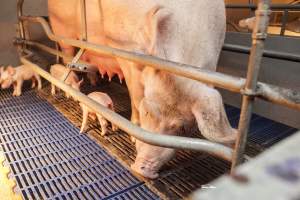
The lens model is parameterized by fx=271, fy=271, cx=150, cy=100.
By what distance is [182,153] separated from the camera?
8.05 ft

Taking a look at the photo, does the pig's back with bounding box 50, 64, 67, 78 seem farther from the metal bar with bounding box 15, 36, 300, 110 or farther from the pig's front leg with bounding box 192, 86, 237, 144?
the metal bar with bounding box 15, 36, 300, 110

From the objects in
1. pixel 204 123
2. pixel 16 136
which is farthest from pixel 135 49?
pixel 16 136

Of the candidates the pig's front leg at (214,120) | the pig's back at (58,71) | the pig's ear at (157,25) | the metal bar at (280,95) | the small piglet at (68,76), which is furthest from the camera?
the pig's back at (58,71)

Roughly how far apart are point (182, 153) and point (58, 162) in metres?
1.07

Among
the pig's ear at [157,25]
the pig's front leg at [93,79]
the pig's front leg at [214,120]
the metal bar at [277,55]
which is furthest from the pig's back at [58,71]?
the pig's front leg at [214,120]

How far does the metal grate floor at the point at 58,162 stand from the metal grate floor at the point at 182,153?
88mm

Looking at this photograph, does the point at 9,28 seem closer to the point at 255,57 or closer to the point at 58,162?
the point at 58,162

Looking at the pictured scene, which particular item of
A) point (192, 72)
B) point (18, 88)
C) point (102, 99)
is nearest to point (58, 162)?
point (102, 99)

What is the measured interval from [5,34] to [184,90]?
12.0 ft

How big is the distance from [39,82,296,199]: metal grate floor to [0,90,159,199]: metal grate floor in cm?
9

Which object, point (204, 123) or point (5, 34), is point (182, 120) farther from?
point (5, 34)

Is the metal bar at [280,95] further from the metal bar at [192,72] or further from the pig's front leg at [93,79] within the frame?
the pig's front leg at [93,79]

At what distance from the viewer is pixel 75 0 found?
301cm

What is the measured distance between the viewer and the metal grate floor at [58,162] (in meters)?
1.90
